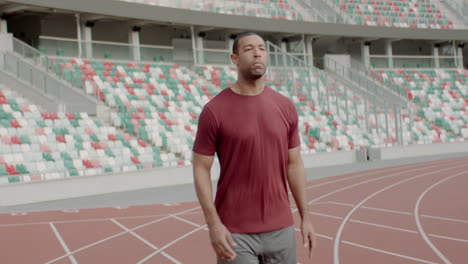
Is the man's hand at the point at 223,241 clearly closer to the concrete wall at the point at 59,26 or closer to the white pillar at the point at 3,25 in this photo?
the white pillar at the point at 3,25

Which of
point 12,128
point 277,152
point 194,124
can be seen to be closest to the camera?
point 277,152

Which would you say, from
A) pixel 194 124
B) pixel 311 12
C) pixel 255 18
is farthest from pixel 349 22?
pixel 194 124

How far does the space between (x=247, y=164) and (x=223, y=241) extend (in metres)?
0.36

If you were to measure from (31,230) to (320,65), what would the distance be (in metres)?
22.8

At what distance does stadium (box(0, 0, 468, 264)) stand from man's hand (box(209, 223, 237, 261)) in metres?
3.91

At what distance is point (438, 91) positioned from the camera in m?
30.3

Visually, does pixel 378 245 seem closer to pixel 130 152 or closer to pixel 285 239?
pixel 285 239

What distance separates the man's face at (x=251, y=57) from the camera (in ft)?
9.58

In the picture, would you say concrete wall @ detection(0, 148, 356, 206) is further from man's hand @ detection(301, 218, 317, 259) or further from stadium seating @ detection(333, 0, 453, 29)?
stadium seating @ detection(333, 0, 453, 29)

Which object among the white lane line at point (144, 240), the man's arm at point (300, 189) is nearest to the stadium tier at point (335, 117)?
the white lane line at point (144, 240)

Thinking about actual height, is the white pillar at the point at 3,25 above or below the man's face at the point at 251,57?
above

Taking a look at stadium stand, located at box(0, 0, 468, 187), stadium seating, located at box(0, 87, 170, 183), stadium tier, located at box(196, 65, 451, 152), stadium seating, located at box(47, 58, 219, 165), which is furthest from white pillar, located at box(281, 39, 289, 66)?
stadium seating, located at box(0, 87, 170, 183)

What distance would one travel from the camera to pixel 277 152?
116 inches

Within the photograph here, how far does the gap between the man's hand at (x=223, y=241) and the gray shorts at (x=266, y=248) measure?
6 cm
